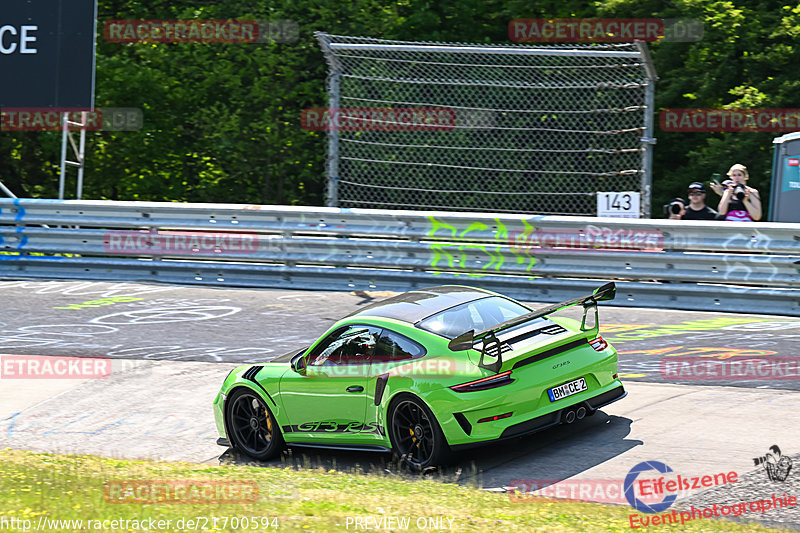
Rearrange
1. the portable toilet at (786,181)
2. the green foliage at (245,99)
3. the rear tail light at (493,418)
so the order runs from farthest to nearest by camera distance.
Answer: the green foliage at (245,99), the portable toilet at (786,181), the rear tail light at (493,418)

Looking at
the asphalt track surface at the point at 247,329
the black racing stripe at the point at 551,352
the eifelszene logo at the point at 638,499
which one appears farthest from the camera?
the asphalt track surface at the point at 247,329

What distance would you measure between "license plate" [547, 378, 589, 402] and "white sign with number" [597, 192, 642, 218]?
5.41m

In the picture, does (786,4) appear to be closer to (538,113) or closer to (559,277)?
(538,113)

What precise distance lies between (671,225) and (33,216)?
31.8 ft

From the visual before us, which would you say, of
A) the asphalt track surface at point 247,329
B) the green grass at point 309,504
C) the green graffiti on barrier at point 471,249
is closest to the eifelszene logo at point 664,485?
the green grass at point 309,504

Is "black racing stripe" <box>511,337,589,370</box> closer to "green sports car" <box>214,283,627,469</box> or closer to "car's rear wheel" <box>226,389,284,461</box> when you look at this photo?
"green sports car" <box>214,283,627,469</box>

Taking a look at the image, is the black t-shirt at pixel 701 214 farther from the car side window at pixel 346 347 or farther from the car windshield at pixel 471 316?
the car side window at pixel 346 347

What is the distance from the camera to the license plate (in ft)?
26.3

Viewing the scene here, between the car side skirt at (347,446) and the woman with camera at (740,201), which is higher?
the woman with camera at (740,201)

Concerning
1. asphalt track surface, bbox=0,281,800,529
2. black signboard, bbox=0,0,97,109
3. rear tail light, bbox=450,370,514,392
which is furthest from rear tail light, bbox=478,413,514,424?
black signboard, bbox=0,0,97,109

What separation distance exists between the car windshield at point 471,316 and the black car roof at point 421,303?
7 cm


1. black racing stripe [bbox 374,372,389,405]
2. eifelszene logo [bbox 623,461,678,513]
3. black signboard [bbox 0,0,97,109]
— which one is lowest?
eifelszene logo [bbox 623,461,678,513]

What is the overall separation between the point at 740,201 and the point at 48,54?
432 inches

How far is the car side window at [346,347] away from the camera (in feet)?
27.8
